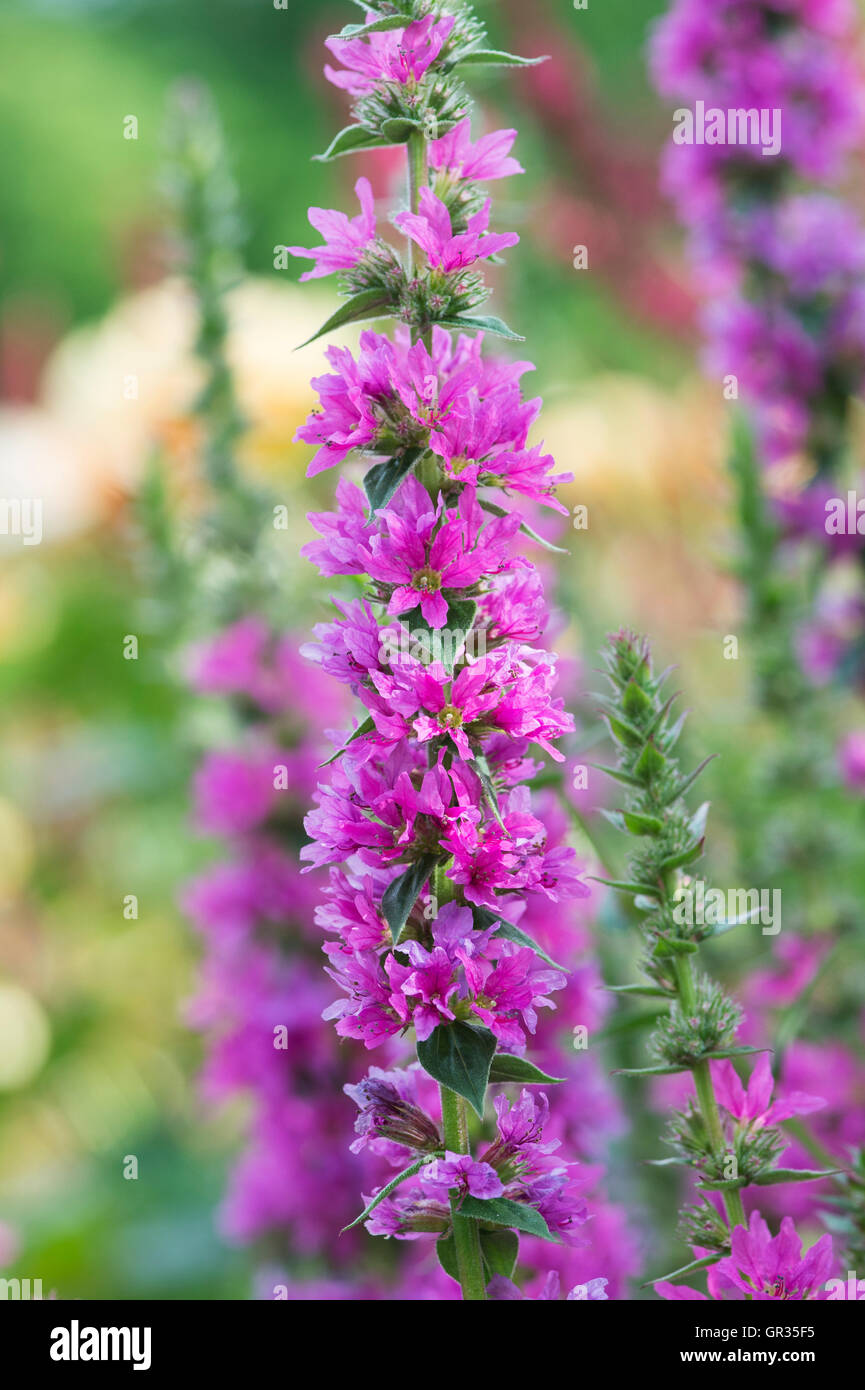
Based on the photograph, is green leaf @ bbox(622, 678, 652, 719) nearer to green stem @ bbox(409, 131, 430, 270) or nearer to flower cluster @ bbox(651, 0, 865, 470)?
green stem @ bbox(409, 131, 430, 270)

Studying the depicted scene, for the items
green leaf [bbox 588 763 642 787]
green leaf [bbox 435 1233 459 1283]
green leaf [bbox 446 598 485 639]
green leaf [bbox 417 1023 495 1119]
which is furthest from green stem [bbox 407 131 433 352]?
green leaf [bbox 435 1233 459 1283]

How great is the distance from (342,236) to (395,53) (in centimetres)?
10

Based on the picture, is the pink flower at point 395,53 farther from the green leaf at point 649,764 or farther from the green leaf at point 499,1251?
the green leaf at point 499,1251

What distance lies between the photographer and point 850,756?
1562 mm

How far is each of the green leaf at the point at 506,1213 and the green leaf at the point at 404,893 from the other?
0.45 feet

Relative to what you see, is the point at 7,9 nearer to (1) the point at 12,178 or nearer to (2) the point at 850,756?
(1) the point at 12,178

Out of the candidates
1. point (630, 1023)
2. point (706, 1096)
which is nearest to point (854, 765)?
point (630, 1023)

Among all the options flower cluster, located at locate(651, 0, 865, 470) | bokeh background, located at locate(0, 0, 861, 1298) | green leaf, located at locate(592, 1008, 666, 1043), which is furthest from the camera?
bokeh background, located at locate(0, 0, 861, 1298)

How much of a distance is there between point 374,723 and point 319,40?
4.67 metres

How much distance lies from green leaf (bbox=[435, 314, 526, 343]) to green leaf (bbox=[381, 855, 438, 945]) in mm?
274

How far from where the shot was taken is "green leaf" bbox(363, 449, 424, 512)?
2.38 feet

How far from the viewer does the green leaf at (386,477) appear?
0.73 meters

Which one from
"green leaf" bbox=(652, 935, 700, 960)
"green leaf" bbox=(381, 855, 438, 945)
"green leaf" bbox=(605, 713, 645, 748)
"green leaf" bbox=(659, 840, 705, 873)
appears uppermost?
"green leaf" bbox=(605, 713, 645, 748)

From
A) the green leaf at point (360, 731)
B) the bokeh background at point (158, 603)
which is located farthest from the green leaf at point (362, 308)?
the bokeh background at point (158, 603)
